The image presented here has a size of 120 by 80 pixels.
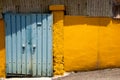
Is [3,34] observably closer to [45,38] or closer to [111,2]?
[45,38]

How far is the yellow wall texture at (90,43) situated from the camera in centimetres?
1133

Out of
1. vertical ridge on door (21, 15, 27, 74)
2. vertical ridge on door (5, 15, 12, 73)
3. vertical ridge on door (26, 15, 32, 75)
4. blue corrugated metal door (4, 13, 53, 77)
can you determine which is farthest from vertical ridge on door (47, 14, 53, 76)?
vertical ridge on door (5, 15, 12, 73)

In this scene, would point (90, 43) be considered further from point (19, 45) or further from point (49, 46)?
point (19, 45)

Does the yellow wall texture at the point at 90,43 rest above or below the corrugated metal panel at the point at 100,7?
below

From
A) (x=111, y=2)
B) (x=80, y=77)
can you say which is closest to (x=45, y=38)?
(x=80, y=77)

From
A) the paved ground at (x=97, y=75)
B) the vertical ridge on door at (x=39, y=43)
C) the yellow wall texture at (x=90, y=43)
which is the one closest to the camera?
the paved ground at (x=97, y=75)

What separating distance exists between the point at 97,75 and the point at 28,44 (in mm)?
2258

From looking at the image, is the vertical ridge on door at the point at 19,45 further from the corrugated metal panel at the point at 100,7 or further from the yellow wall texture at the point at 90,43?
the corrugated metal panel at the point at 100,7

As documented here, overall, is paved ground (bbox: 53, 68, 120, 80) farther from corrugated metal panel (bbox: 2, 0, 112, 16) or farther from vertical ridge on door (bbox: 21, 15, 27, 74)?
corrugated metal panel (bbox: 2, 0, 112, 16)

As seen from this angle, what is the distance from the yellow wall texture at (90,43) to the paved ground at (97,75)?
221 mm

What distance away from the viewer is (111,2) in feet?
37.5

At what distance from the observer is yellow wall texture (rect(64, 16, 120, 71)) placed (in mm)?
11328

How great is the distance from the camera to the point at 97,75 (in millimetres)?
10961

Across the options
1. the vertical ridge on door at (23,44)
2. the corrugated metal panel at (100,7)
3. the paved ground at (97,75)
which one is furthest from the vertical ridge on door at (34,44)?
the corrugated metal panel at (100,7)
